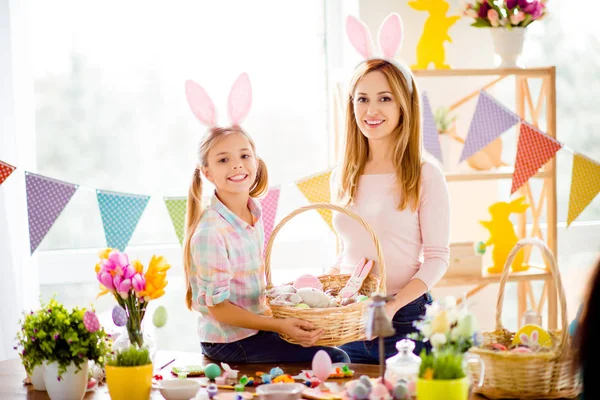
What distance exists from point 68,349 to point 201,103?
70 cm

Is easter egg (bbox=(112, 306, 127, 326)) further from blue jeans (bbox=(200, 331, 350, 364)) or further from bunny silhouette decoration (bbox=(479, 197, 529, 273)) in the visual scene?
bunny silhouette decoration (bbox=(479, 197, 529, 273))

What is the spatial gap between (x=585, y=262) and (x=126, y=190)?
2.15 meters

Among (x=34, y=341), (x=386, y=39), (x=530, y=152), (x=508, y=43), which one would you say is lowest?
(x=34, y=341)

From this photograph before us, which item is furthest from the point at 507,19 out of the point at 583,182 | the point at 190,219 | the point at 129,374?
the point at 129,374

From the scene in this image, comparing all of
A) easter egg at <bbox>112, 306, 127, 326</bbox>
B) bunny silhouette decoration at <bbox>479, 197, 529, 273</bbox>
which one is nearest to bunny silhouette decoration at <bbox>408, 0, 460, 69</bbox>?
bunny silhouette decoration at <bbox>479, 197, 529, 273</bbox>

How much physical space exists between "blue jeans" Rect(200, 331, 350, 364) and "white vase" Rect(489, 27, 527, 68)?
1700 millimetres

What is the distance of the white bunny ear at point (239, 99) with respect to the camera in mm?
2045

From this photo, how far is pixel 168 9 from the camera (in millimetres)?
3373

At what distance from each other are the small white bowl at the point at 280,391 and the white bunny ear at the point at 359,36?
113 centimetres

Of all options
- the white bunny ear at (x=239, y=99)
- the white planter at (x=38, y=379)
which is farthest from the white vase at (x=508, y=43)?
the white planter at (x=38, y=379)

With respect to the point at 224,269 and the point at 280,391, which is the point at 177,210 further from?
the point at 280,391

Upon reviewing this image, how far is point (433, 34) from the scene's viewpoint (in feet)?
10.4

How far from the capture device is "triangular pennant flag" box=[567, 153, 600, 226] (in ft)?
10.1

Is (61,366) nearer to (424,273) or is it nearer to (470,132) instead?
(424,273)
